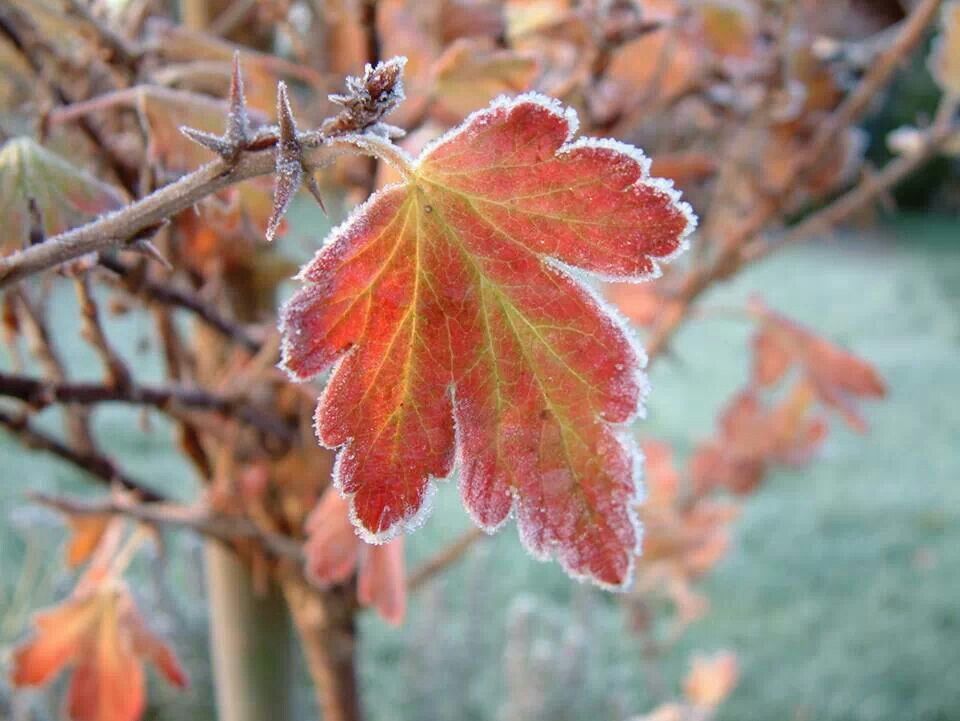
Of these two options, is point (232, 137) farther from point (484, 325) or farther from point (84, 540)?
point (84, 540)

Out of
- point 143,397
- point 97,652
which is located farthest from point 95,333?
point 97,652

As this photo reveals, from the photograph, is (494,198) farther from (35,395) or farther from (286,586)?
(286,586)

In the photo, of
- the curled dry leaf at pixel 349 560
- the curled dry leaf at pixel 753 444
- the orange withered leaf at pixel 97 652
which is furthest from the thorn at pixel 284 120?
the curled dry leaf at pixel 753 444

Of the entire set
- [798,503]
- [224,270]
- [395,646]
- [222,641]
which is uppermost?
[224,270]

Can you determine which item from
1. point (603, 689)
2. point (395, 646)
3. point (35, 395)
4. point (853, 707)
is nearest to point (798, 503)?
point (853, 707)

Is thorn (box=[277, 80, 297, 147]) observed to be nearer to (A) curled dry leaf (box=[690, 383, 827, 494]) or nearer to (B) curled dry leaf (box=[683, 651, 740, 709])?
(A) curled dry leaf (box=[690, 383, 827, 494])

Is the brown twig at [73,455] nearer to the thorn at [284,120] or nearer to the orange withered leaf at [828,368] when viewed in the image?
the thorn at [284,120]
